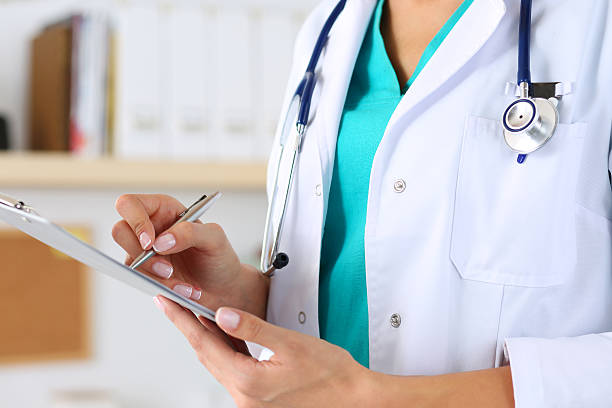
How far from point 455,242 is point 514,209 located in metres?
0.07

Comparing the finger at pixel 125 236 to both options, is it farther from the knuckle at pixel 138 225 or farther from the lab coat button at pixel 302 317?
the lab coat button at pixel 302 317

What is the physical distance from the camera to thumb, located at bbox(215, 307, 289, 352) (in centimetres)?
54

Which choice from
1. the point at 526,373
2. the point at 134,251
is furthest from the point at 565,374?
the point at 134,251

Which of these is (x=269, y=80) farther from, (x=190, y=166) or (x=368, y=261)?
(x=368, y=261)

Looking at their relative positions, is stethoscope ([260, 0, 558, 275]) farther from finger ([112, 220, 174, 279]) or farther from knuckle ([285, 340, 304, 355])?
knuckle ([285, 340, 304, 355])

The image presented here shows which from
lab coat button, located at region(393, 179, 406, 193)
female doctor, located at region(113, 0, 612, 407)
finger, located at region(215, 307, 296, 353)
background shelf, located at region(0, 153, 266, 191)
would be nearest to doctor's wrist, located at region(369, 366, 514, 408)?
female doctor, located at region(113, 0, 612, 407)

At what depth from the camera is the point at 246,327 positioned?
21.2 inches

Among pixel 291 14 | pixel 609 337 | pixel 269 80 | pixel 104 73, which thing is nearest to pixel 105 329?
pixel 104 73

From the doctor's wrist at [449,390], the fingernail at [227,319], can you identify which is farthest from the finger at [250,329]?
the doctor's wrist at [449,390]

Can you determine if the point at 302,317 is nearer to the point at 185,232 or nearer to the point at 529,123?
the point at 185,232

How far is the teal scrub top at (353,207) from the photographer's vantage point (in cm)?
79

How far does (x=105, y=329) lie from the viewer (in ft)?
5.34

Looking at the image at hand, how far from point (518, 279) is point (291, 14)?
0.97 meters

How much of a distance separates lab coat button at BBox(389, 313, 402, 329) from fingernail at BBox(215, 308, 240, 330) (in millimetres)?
258
